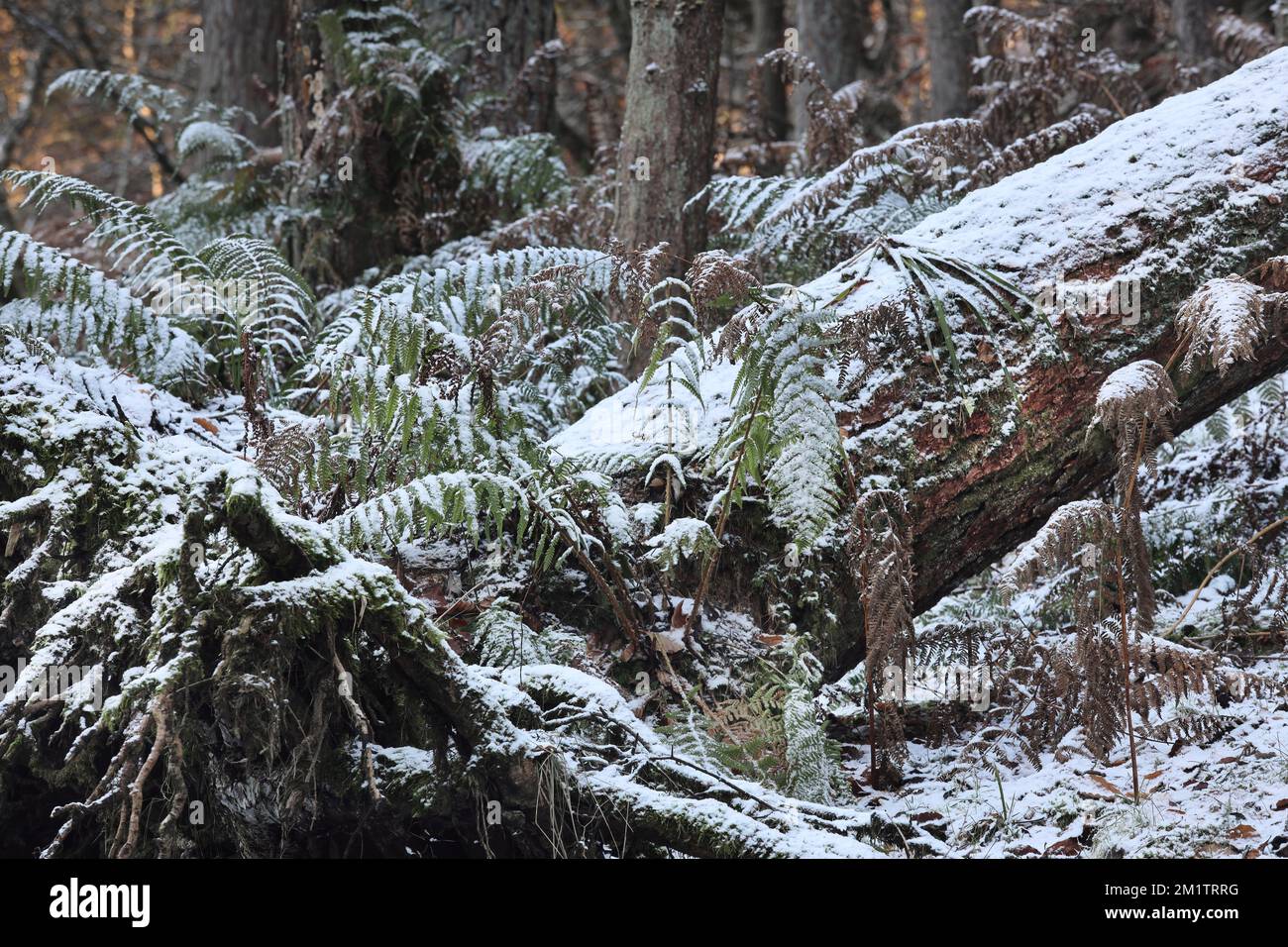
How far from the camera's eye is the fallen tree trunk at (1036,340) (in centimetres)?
335

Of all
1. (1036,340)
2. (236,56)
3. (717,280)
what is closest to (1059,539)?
(1036,340)

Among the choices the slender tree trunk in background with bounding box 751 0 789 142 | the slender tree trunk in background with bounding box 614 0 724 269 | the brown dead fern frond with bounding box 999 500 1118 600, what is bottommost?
the brown dead fern frond with bounding box 999 500 1118 600

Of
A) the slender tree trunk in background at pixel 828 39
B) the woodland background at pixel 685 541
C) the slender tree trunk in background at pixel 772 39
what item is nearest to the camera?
the woodland background at pixel 685 541

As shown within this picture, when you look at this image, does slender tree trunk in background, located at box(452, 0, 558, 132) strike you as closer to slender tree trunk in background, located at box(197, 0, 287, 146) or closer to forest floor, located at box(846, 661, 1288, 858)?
slender tree trunk in background, located at box(197, 0, 287, 146)

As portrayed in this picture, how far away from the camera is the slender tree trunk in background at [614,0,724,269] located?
5438 mm

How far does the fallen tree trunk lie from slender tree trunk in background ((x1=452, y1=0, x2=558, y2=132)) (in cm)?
430

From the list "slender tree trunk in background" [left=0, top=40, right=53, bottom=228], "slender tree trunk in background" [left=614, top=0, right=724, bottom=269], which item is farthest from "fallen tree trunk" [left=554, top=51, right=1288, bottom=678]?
"slender tree trunk in background" [left=0, top=40, right=53, bottom=228]

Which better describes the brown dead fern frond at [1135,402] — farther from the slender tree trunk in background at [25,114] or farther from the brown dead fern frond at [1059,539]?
the slender tree trunk in background at [25,114]

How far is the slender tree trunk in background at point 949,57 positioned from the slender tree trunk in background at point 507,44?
3.46 m

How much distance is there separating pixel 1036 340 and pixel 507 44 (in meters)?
5.26

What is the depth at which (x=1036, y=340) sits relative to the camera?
136 inches

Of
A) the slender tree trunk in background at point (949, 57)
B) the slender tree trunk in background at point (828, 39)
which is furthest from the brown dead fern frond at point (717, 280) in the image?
the slender tree trunk in background at point (828, 39)

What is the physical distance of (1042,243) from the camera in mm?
3637
